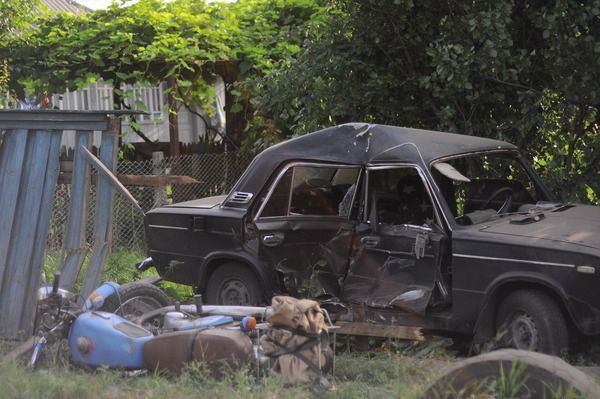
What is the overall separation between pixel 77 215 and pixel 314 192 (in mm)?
2157

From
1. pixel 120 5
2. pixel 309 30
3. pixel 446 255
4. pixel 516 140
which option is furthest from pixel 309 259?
pixel 120 5

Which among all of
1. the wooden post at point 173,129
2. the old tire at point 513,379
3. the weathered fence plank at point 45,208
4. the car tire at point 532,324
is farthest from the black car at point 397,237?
the wooden post at point 173,129

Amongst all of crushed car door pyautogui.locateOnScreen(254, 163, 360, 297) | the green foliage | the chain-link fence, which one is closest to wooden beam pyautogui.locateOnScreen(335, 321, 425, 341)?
crushed car door pyautogui.locateOnScreen(254, 163, 360, 297)

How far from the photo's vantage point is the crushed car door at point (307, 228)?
694cm

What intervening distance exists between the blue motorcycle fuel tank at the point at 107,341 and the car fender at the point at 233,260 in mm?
1567

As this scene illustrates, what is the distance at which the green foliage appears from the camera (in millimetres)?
8156

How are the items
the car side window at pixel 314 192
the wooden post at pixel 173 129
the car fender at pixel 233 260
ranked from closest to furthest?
the car fender at pixel 233 260
the car side window at pixel 314 192
the wooden post at pixel 173 129

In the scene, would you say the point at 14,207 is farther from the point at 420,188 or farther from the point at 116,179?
the point at 420,188

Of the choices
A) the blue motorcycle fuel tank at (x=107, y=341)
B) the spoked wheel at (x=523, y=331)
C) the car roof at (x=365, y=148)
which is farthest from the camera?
the car roof at (x=365, y=148)

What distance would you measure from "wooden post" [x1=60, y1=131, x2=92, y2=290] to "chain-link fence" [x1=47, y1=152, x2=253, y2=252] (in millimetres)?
3771

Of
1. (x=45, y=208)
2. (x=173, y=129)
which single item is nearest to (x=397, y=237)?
(x=45, y=208)

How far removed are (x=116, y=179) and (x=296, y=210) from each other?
5.50ft

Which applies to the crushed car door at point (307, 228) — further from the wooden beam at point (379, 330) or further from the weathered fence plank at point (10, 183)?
the weathered fence plank at point (10, 183)

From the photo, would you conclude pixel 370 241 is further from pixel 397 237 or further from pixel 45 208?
pixel 45 208
